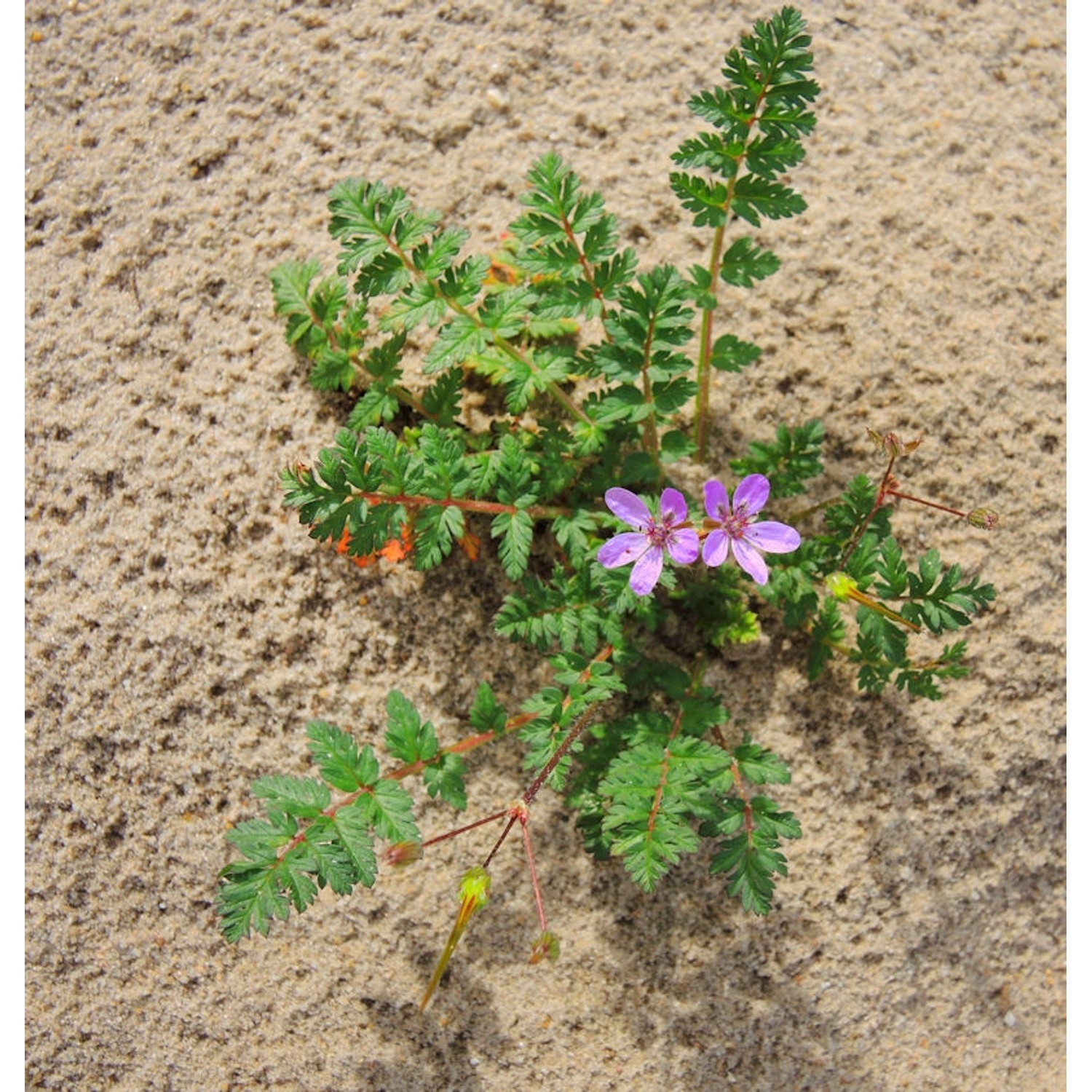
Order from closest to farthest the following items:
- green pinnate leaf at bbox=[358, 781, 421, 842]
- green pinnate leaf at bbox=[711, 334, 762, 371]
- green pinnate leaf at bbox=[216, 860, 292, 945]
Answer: green pinnate leaf at bbox=[216, 860, 292, 945], green pinnate leaf at bbox=[358, 781, 421, 842], green pinnate leaf at bbox=[711, 334, 762, 371]

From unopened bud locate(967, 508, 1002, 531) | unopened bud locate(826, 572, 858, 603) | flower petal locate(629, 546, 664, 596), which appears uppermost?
flower petal locate(629, 546, 664, 596)

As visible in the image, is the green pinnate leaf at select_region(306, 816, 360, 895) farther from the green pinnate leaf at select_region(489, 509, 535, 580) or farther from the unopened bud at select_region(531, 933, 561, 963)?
the green pinnate leaf at select_region(489, 509, 535, 580)

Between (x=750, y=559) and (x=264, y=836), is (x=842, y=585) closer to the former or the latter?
(x=750, y=559)

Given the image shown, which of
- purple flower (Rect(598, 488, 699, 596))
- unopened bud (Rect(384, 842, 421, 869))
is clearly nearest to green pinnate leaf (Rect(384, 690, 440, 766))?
unopened bud (Rect(384, 842, 421, 869))

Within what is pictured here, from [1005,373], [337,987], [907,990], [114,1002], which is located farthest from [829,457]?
[114,1002]

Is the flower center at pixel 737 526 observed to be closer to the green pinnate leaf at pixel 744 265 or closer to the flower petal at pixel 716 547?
the flower petal at pixel 716 547

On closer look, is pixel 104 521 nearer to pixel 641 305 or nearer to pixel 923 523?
pixel 641 305

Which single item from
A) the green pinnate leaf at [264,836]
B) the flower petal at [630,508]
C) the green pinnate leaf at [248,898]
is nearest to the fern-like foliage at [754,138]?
the flower petal at [630,508]

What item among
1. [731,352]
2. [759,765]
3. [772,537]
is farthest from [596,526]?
[759,765]
